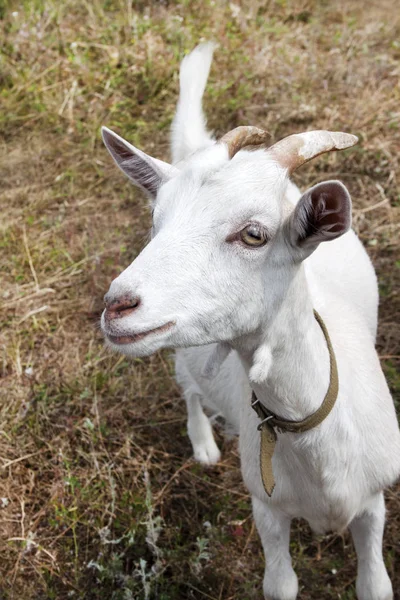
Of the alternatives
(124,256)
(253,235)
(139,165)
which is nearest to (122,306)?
(253,235)

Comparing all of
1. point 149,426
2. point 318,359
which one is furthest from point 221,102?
point 318,359

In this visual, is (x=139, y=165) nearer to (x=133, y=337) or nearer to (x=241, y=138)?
(x=241, y=138)

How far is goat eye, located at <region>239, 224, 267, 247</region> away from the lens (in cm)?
185

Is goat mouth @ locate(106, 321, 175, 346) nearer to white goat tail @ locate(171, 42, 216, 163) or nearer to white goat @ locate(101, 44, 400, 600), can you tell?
white goat @ locate(101, 44, 400, 600)

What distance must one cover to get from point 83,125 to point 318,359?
372 cm

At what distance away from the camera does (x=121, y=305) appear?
174cm

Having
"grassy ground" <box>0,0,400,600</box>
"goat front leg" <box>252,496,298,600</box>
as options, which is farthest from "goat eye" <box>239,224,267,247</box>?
"grassy ground" <box>0,0,400,600</box>

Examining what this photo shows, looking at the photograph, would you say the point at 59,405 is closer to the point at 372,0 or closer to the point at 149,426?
the point at 149,426

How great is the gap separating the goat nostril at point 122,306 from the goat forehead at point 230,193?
0.28m

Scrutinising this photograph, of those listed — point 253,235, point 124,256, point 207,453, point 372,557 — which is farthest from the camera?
point 124,256

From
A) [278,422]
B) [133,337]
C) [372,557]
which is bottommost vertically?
[372,557]

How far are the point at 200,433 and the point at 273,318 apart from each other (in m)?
1.76

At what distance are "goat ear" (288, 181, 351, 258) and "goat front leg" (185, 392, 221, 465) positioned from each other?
1.88 meters

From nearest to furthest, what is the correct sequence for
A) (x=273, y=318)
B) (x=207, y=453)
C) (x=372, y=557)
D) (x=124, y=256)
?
(x=273, y=318) < (x=372, y=557) < (x=207, y=453) < (x=124, y=256)
